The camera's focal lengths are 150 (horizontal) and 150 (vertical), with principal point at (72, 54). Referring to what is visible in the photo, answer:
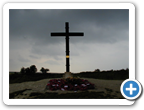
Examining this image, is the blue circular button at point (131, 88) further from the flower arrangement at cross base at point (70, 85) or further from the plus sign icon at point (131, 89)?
the flower arrangement at cross base at point (70, 85)

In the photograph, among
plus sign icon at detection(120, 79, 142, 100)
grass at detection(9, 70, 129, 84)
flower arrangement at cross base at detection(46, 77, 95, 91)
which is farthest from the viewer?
grass at detection(9, 70, 129, 84)

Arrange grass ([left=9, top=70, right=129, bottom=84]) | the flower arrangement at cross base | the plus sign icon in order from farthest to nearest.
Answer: grass ([left=9, top=70, right=129, bottom=84]), the flower arrangement at cross base, the plus sign icon

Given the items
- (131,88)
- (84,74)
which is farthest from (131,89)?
(84,74)

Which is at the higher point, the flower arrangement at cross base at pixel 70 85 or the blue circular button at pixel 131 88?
the blue circular button at pixel 131 88

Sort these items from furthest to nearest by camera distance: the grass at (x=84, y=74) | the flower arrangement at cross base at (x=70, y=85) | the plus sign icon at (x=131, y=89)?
the grass at (x=84, y=74), the flower arrangement at cross base at (x=70, y=85), the plus sign icon at (x=131, y=89)

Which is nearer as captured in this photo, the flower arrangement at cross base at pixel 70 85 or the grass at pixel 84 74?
the flower arrangement at cross base at pixel 70 85

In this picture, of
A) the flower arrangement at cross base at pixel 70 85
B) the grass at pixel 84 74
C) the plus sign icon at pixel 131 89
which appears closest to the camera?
the plus sign icon at pixel 131 89

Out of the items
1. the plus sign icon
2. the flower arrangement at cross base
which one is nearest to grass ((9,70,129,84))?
the flower arrangement at cross base

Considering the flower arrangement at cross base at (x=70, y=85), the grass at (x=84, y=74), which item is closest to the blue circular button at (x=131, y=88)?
the flower arrangement at cross base at (x=70, y=85)

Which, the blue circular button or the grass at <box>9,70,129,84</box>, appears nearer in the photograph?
the blue circular button

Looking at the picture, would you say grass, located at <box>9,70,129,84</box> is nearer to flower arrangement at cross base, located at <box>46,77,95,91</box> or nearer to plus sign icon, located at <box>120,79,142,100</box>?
flower arrangement at cross base, located at <box>46,77,95,91</box>

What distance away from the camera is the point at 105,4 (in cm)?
470

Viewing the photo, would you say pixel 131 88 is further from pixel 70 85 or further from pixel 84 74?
pixel 84 74

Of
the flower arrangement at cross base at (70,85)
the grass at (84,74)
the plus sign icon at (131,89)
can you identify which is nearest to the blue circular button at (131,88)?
the plus sign icon at (131,89)
